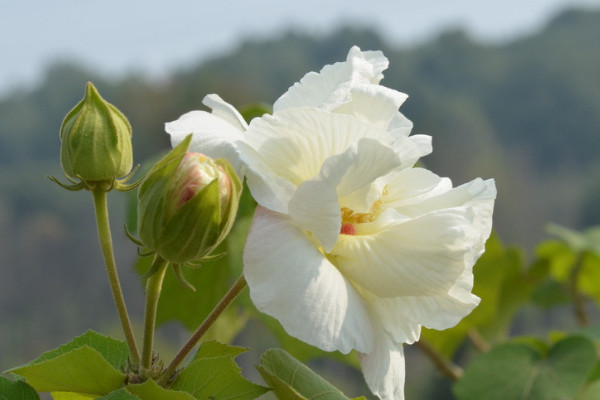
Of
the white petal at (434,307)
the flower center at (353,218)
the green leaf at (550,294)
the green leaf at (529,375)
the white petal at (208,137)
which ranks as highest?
the white petal at (208,137)

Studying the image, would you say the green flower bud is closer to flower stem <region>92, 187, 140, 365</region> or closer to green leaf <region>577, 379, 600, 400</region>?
flower stem <region>92, 187, 140, 365</region>

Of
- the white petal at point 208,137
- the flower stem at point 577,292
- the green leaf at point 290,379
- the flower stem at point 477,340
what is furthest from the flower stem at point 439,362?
the white petal at point 208,137

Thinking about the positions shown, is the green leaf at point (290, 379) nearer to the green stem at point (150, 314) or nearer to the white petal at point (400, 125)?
the green stem at point (150, 314)

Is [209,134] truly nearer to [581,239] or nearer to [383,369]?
[383,369]

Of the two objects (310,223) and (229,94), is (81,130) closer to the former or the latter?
(310,223)

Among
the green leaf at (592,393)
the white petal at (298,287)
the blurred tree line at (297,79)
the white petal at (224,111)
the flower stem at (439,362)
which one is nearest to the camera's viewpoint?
the white petal at (298,287)

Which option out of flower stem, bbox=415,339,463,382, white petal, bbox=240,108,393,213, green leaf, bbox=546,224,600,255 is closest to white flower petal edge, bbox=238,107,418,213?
white petal, bbox=240,108,393,213

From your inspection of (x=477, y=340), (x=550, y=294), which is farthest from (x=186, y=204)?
(x=550, y=294)
